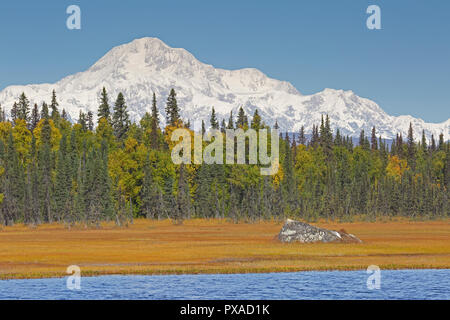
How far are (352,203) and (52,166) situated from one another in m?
73.9

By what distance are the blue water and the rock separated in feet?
82.3

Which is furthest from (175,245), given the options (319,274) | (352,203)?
(352,203)

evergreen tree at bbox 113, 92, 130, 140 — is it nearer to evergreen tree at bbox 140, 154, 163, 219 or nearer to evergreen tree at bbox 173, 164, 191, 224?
evergreen tree at bbox 140, 154, 163, 219

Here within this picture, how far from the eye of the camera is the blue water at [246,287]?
34000 millimetres

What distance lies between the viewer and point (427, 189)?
156 metres

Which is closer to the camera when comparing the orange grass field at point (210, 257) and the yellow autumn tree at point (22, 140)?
the orange grass field at point (210, 257)

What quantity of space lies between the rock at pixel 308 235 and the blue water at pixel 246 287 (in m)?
25.1

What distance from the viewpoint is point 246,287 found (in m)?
37.1

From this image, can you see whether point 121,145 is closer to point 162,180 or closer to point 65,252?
point 162,180

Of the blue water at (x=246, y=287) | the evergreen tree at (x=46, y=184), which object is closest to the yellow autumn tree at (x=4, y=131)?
the evergreen tree at (x=46, y=184)

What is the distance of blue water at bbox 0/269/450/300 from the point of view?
34.0m

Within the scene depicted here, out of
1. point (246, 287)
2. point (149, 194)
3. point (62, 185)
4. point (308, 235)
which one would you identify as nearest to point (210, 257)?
point (246, 287)

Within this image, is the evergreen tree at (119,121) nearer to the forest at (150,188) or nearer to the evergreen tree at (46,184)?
the forest at (150,188)

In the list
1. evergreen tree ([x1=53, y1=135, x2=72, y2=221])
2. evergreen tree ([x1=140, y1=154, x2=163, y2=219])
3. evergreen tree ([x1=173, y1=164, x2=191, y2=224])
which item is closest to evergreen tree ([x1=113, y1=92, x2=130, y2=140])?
evergreen tree ([x1=140, y1=154, x2=163, y2=219])
